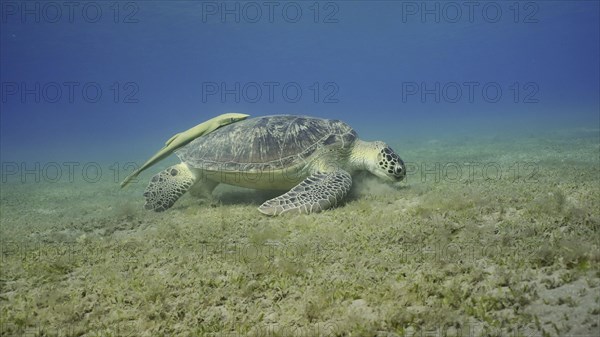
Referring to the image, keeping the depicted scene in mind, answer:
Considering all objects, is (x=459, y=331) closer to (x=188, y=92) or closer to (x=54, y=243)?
(x=54, y=243)

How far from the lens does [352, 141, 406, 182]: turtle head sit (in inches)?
304

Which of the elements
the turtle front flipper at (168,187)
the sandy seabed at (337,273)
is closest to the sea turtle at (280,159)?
the turtle front flipper at (168,187)

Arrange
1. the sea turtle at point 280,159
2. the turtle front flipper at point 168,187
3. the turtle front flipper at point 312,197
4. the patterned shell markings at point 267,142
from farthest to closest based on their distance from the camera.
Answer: the turtle front flipper at point 168,187 < the patterned shell markings at point 267,142 < the sea turtle at point 280,159 < the turtle front flipper at point 312,197

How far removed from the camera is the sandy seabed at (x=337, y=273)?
2760 millimetres

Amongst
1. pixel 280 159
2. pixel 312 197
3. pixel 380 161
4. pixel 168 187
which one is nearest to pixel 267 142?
pixel 280 159

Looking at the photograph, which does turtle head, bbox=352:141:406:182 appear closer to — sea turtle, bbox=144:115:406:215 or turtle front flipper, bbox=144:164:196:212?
sea turtle, bbox=144:115:406:215

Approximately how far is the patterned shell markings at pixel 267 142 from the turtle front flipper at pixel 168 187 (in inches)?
14.5

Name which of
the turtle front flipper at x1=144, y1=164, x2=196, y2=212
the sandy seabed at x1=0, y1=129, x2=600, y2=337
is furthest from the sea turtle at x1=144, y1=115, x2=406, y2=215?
the sandy seabed at x1=0, y1=129, x2=600, y2=337

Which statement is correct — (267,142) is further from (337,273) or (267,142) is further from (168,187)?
(337,273)

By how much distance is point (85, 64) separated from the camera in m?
80.2

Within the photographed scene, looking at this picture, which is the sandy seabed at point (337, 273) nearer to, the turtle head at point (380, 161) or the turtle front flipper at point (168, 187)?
the turtle head at point (380, 161)

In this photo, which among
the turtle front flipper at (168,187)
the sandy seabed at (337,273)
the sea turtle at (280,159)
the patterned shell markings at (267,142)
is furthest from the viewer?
the turtle front flipper at (168,187)

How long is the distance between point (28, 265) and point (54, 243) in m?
1.57

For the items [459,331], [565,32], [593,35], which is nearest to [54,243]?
[459,331]
